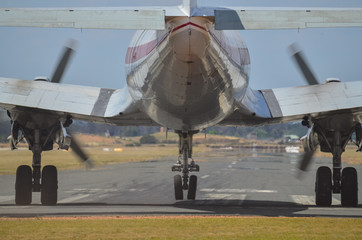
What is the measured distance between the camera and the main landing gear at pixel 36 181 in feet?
58.0

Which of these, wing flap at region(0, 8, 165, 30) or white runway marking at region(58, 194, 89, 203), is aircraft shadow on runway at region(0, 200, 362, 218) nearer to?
white runway marking at region(58, 194, 89, 203)

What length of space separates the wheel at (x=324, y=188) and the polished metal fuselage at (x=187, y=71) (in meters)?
4.63

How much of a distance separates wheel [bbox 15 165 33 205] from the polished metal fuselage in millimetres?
4987

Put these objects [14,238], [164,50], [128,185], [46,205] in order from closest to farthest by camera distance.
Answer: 1. [14,238]
2. [164,50]
3. [46,205]
4. [128,185]

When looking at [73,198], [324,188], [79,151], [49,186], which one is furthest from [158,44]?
[73,198]

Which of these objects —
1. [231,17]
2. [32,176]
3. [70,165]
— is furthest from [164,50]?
[70,165]

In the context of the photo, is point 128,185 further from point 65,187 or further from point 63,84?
point 63,84

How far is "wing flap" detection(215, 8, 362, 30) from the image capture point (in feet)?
32.2

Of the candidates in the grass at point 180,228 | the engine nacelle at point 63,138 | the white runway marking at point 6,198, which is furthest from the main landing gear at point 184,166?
the white runway marking at point 6,198

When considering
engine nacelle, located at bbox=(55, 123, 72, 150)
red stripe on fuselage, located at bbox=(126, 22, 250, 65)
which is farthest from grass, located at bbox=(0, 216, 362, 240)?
engine nacelle, located at bbox=(55, 123, 72, 150)

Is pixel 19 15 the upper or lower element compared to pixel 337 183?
upper

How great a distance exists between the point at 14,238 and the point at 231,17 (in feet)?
18.1

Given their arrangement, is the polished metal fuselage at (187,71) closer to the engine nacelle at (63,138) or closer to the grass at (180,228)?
the grass at (180,228)

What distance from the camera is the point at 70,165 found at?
49.2m
